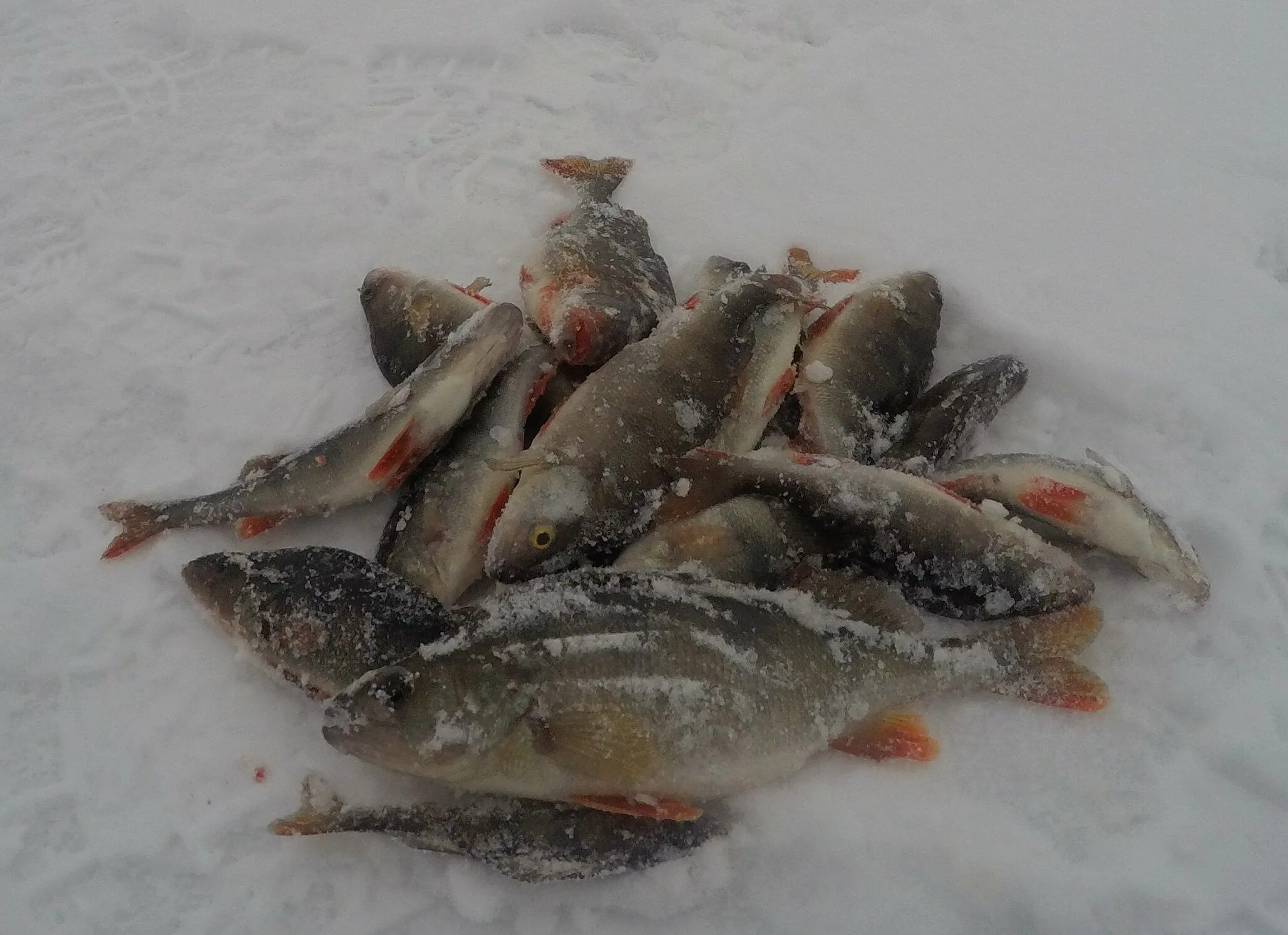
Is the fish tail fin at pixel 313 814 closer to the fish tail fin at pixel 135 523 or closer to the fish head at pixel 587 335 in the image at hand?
the fish tail fin at pixel 135 523

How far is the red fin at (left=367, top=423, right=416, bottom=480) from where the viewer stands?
304cm

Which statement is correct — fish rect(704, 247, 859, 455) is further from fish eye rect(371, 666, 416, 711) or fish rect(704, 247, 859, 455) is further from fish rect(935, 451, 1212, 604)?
fish eye rect(371, 666, 416, 711)

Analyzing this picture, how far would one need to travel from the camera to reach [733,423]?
10.7 ft

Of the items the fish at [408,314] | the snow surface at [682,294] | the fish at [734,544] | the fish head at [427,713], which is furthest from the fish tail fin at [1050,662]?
the fish at [408,314]

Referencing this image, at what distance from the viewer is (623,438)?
299cm

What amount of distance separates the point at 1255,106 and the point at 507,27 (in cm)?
483

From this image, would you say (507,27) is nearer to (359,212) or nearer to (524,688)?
(359,212)

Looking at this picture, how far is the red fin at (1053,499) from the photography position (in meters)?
2.99

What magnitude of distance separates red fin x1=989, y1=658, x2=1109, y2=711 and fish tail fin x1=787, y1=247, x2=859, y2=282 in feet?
6.74

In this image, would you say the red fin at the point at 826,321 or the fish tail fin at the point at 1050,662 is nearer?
the fish tail fin at the point at 1050,662

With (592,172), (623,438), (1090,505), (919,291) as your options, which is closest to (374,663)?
(623,438)

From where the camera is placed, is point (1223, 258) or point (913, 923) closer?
point (913, 923)

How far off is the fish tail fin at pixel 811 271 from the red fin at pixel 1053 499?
4.72ft

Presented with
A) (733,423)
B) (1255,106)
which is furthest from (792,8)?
(733,423)
